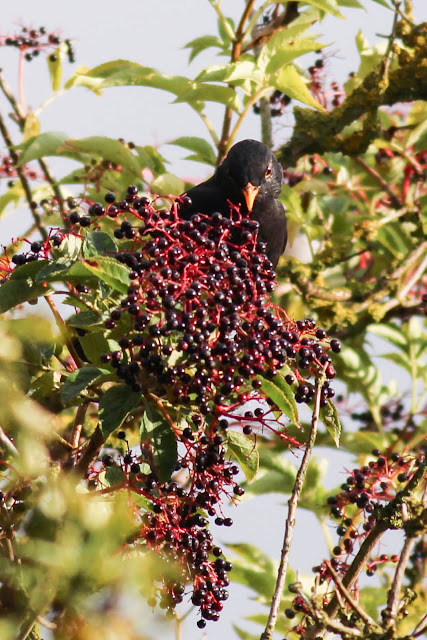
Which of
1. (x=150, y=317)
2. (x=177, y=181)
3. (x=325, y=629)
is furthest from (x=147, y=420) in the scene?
(x=177, y=181)

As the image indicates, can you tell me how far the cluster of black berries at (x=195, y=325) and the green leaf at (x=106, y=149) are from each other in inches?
69.3

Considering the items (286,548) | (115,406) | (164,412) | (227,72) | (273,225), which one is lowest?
(286,548)

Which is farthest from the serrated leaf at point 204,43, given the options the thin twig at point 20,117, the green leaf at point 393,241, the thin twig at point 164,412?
the thin twig at point 164,412

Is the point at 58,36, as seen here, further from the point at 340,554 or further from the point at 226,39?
the point at 340,554

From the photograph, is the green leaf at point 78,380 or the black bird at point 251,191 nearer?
the green leaf at point 78,380

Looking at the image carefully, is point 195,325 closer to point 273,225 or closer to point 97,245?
point 97,245

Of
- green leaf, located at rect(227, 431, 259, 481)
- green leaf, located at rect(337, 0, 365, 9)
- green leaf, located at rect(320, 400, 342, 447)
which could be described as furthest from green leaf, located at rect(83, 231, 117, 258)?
green leaf, located at rect(337, 0, 365, 9)

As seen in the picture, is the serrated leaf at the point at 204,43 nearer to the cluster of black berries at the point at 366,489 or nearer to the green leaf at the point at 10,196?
the green leaf at the point at 10,196

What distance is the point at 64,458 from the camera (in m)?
2.48

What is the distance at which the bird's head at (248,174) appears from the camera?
454 cm

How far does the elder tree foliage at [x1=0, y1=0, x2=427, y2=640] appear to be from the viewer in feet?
4.20

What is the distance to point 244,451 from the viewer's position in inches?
98.3

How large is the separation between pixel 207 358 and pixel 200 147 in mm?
2359

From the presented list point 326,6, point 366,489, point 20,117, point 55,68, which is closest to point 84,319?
point 366,489
